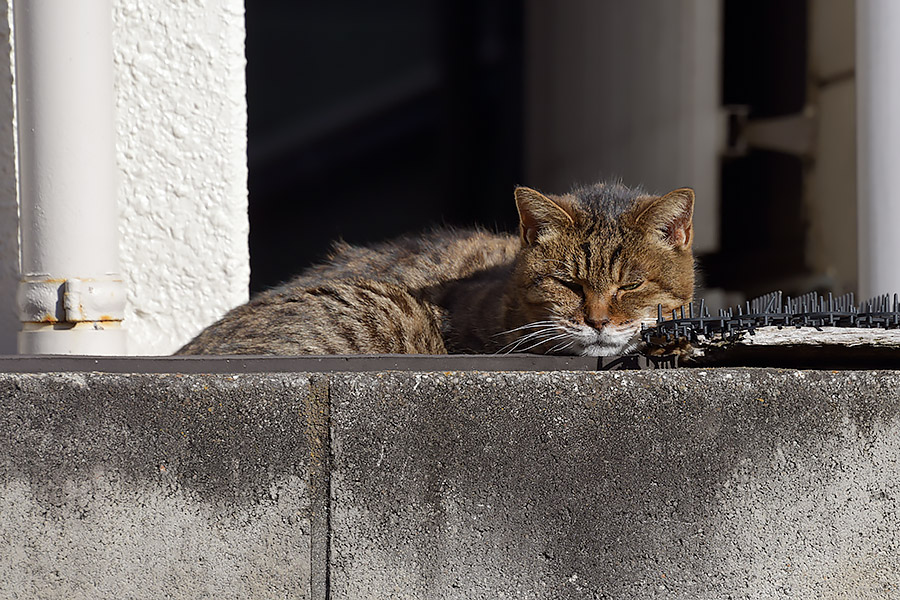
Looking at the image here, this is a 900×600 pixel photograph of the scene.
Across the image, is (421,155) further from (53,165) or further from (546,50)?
(53,165)

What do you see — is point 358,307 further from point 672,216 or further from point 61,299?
point 672,216

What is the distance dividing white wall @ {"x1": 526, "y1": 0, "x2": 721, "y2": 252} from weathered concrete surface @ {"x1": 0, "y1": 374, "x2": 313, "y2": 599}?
432 cm

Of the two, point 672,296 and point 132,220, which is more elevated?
point 132,220

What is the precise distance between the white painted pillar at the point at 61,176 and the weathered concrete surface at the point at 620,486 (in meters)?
0.99

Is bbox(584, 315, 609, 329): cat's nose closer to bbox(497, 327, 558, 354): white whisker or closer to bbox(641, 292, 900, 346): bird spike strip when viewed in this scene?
bbox(497, 327, 558, 354): white whisker

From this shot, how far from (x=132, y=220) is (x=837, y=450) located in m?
2.16

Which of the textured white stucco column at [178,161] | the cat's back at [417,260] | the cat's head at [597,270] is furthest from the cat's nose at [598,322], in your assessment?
the textured white stucco column at [178,161]

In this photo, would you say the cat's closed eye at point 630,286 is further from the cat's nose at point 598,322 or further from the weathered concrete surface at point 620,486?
the weathered concrete surface at point 620,486

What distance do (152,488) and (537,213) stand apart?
A: 1314 millimetres

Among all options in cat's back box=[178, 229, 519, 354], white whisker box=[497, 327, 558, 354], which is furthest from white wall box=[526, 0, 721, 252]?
white whisker box=[497, 327, 558, 354]

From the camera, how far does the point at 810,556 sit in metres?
1.61

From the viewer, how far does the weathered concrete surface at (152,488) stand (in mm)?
1618

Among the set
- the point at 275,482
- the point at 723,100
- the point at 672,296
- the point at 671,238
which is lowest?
the point at 275,482

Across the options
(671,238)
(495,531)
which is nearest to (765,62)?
(671,238)
